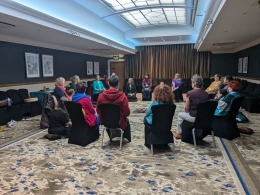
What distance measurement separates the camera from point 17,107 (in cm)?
618

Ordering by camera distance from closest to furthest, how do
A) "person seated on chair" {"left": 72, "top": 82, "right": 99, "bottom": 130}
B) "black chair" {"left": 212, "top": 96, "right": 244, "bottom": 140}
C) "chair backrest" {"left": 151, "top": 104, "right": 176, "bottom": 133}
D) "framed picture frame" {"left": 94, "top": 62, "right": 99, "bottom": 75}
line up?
"chair backrest" {"left": 151, "top": 104, "right": 176, "bottom": 133} < "person seated on chair" {"left": 72, "top": 82, "right": 99, "bottom": 130} < "black chair" {"left": 212, "top": 96, "right": 244, "bottom": 140} < "framed picture frame" {"left": 94, "top": 62, "right": 99, "bottom": 75}

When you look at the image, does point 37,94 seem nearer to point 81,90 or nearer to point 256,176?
point 81,90

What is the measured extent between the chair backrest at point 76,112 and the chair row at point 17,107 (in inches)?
112

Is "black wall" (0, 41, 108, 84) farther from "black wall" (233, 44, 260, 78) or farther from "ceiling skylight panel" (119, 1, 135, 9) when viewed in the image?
"black wall" (233, 44, 260, 78)

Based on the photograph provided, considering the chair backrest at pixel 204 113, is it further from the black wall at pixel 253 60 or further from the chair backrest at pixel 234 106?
the black wall at pixel 253 60

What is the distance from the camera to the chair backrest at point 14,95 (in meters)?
6.47

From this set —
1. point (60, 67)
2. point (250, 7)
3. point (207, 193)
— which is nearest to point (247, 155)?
point (207, 193)

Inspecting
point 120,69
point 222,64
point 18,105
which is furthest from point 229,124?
point 120,69

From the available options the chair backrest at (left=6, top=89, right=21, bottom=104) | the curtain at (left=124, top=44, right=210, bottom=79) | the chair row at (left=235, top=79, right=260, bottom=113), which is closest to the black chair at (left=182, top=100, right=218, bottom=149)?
the chair row at (left=235, top=79, right=260, bottom=113)

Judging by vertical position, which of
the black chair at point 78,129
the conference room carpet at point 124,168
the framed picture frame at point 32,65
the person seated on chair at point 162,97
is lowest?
the conference room carpet at point 124,168

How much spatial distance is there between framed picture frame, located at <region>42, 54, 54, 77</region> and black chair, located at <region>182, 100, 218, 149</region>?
6138 millimetres

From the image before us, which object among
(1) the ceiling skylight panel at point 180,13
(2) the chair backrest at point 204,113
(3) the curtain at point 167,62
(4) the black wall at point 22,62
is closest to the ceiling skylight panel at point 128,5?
(1) the ceiling skylight panel at point 180,13

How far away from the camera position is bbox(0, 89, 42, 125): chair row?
19.0 feet

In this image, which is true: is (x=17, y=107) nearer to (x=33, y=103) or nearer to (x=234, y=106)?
(x=33, y=103)
